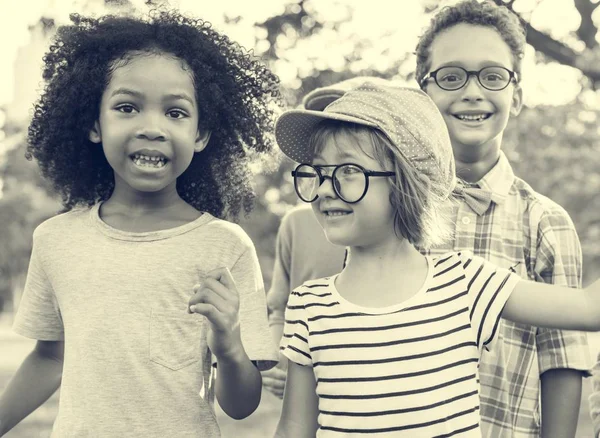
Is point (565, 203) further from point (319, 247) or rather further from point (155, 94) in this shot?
point (155, 94)

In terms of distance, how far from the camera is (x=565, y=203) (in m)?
12.2

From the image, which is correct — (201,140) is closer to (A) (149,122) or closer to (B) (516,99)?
(A) (149,122)

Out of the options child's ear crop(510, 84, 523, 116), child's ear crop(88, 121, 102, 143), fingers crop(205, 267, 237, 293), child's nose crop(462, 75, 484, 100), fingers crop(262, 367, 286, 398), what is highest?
child's ear crop(510, 84, 523, 116)

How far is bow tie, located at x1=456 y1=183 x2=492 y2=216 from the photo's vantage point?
3.15 meters

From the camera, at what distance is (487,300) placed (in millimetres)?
2469

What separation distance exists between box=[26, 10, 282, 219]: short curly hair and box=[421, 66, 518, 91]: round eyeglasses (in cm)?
62

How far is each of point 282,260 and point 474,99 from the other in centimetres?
118

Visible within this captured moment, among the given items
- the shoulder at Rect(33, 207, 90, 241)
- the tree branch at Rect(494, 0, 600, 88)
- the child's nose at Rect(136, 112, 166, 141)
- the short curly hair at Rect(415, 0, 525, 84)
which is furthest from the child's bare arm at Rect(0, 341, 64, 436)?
the tree branch at Rect(494, 0, 600, 88)

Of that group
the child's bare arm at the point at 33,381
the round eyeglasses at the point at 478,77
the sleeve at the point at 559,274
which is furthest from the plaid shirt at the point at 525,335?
the child's bare arm at the point at 33,381

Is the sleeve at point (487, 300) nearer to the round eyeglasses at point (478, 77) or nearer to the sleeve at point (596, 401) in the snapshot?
the sleeve at point (596, 401)

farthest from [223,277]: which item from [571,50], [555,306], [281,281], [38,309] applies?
[571,50]

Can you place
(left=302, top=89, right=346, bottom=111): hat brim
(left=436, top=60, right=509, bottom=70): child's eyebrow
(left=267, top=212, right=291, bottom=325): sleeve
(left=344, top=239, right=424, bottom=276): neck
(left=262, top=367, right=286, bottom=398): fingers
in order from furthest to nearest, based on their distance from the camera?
(left=267, top=212, right=291, bottom=325): sleeve < (left=302, top=89, right=346, bottom=111): hat brim < (left=262, top=367, right=286, bottom=398): fingers < (left=436, top=60, right=509, bottom=70): child's eyebrow < (left=344, top=239, right=424, bottom=276): neck

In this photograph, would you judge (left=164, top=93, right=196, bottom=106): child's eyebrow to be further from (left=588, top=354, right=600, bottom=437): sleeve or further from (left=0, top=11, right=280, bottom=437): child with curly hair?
(left=588, top=354, right=600, bottom=437): sleeve

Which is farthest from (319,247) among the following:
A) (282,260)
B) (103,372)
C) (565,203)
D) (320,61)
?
(565,203)
